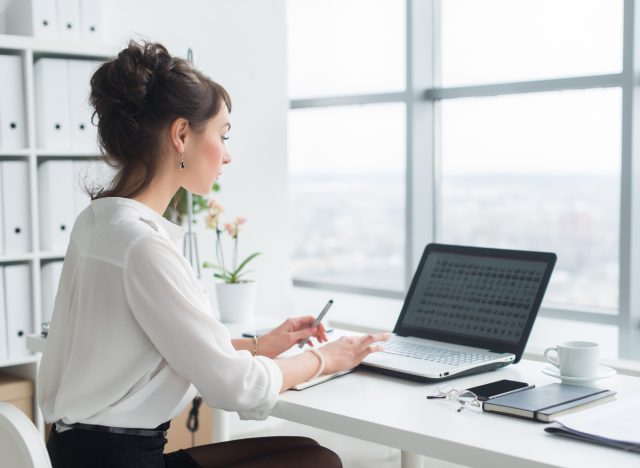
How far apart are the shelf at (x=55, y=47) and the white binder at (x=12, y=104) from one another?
5 cm

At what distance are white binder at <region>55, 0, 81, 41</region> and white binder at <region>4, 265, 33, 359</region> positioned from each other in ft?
2.64

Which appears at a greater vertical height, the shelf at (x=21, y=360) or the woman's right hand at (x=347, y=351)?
the woman's right hand at (x=347, y=351)

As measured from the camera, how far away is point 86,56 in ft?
9.67

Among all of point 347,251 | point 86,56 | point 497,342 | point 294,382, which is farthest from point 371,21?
point 294,382

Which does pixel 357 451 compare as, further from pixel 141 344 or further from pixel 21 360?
pixel 141 344

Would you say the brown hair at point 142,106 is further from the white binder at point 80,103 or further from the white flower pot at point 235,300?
the white binder at point 80,103

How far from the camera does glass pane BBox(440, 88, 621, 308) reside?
3092mm

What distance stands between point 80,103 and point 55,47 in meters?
0.22

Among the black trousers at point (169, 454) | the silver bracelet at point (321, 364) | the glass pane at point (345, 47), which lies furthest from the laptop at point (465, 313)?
the glass pane at point (345, 47)

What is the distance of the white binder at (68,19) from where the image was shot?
2838 millimetres

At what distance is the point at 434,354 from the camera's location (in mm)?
1833

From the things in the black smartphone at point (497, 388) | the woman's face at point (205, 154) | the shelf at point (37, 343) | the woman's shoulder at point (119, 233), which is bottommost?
the shelf at point (37, 343)

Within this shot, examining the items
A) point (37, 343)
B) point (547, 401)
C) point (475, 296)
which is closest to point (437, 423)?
point (547, 401)

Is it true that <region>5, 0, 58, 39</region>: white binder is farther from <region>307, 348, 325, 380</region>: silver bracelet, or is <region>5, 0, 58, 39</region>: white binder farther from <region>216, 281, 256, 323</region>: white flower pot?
<region>307, 348, 325, 380</region>: silver bracelet
